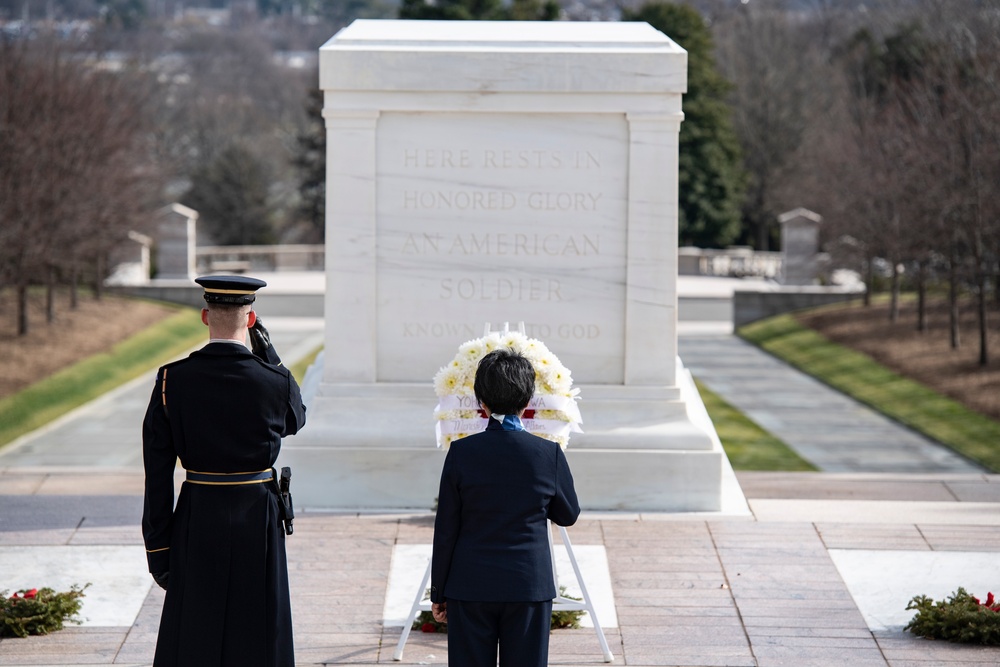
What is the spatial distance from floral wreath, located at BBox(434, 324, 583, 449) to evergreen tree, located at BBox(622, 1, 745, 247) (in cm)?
3451

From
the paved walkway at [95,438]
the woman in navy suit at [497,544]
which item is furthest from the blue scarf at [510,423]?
the paved walkway at [95,438]

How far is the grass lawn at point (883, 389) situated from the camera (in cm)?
1492

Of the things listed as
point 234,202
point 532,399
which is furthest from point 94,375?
point 234,202

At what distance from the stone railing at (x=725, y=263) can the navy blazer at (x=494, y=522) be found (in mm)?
34458

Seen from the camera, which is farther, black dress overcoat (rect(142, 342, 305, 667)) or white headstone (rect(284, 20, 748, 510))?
white headstone (rect(284, 20, 748, 510))

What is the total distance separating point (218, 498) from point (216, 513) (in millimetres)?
51

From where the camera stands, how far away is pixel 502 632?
431cm

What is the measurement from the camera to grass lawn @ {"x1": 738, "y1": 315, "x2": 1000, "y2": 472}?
49.0ft

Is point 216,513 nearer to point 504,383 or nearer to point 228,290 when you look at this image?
point 228,290

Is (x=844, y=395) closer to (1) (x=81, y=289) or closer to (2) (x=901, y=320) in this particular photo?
(2) (x=901, y=320)

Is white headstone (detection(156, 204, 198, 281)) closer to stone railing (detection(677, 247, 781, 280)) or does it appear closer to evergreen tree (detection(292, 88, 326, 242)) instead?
evergreen tree (detection(292, 88, 326, 242))

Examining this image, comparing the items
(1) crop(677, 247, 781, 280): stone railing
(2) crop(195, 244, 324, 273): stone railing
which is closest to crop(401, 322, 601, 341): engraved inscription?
(1) crop(677, 247, 781, 280): stone railing

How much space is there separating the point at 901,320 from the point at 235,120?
42917mm

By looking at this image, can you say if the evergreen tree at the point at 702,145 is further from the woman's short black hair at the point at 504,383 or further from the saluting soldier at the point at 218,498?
the woman's short black hair at the point at 504,383
